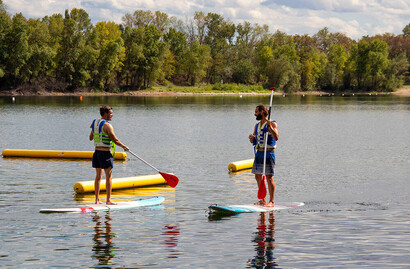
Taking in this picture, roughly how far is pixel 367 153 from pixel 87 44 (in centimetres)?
10079

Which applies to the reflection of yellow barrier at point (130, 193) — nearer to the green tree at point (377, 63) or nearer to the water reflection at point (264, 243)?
the water reflection at point (264, 243)

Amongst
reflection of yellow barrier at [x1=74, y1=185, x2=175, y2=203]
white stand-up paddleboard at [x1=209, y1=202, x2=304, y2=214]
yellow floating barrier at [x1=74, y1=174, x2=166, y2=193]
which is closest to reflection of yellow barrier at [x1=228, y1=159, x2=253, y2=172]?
yellow floating barrier at [x1=74, y1=174, x2=166, y2=193]

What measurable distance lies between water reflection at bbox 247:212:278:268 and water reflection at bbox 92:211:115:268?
9.33ft

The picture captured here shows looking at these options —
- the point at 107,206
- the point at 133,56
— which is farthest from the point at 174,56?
the point at 107,206

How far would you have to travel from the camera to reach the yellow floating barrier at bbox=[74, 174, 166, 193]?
18.2 meters

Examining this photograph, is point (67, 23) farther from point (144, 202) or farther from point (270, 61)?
point (144, 202)

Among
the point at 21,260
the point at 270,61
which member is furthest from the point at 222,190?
the point at 270,61

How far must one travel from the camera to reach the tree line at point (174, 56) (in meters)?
116

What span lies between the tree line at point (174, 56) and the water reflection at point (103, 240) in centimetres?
10270

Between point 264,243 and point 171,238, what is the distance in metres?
2.07

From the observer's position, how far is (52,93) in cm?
12125

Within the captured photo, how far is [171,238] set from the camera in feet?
42.3

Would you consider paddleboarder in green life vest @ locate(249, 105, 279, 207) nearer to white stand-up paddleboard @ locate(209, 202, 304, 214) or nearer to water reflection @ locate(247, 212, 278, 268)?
white stand-up paddleboard @ locate(209, 202, 304, 214)

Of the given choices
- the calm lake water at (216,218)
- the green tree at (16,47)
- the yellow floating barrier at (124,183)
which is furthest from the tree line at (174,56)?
the yellow floating barrier at (124,183)
